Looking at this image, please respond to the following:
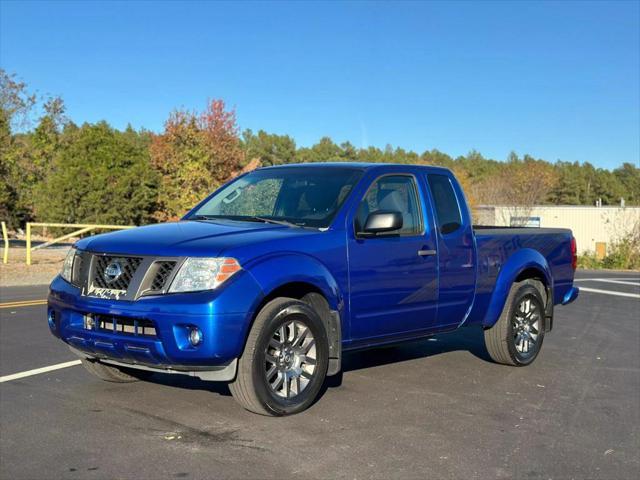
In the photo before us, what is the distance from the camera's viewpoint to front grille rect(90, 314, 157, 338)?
4848mm

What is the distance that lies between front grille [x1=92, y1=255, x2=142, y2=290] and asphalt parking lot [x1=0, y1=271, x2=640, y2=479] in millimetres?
944

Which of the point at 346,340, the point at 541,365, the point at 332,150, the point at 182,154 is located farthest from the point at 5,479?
the point at 332,150

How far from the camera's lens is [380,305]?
5957 millimetres

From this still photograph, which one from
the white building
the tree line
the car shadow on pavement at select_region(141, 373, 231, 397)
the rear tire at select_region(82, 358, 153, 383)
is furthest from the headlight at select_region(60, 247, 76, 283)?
the white building

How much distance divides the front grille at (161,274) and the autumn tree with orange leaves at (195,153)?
113 ft

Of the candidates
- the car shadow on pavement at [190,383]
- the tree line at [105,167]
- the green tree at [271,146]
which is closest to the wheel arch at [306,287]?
the car shadow on pavement at [190,383]

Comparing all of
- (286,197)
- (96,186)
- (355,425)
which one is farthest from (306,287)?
(96,186)

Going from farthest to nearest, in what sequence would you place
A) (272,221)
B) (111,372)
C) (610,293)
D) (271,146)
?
(271,146) < (610,293) < (111,372) < (272,221)

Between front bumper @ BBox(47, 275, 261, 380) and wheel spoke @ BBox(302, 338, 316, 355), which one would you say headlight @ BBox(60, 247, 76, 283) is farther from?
wheel spoke @ BBox(302, 338, 316, 355)

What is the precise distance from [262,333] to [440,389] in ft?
6.82

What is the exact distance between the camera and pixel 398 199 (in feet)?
21.3

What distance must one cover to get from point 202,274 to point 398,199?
227cm

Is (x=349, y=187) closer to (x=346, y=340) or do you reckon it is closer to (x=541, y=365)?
(x=346, y=340)

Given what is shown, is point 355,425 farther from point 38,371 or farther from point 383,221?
point 38,371
